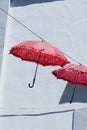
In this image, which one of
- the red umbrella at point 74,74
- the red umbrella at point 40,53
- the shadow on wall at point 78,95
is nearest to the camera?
the red umbrella at point 40,53

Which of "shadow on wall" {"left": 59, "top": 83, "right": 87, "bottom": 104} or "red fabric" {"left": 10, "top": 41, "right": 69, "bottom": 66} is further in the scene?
"shadow on wall" {"left": 59, "top": 83, "right": 87, "bottom": 104}

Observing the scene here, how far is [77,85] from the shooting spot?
16312mm

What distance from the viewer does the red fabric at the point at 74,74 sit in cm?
1497

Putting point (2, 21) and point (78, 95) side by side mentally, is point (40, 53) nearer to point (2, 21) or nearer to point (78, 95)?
point (78, 95)

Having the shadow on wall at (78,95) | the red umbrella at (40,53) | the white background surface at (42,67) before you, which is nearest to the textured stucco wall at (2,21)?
the white background surface at (42,67)

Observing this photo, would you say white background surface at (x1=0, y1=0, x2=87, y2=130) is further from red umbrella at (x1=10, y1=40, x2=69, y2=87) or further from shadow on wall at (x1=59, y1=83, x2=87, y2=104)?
red umbrella at (x1=10, y1=40, x2=69, y2=87)

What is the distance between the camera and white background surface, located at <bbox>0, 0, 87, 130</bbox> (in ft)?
53.6

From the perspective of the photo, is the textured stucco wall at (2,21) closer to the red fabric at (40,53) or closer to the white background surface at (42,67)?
Answer: the white background surface at (42,67)

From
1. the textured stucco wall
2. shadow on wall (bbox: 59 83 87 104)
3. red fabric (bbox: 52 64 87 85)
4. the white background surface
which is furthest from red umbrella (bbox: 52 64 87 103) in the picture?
the textured stucco wall

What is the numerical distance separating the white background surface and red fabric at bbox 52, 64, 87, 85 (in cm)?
127

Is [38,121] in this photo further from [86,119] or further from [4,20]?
[4,20]

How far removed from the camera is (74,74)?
15000mm

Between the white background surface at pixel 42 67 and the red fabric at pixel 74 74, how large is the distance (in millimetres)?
1273

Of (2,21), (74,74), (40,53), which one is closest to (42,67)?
(2,21)
